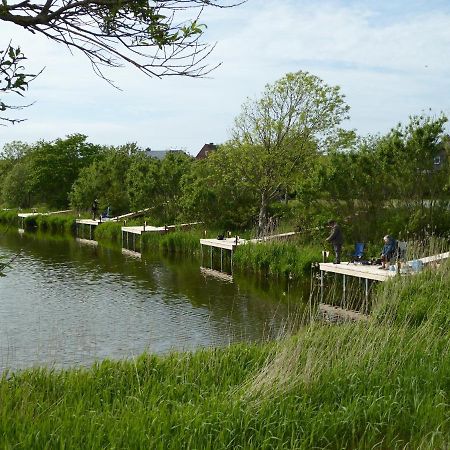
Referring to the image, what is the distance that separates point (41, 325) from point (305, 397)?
326 inches

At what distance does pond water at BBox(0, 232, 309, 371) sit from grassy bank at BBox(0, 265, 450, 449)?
965 millimetres

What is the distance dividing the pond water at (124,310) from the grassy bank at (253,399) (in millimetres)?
965

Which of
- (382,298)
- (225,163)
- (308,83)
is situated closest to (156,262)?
(225,163)

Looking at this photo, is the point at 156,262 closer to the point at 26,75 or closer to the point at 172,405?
the point at 172,405

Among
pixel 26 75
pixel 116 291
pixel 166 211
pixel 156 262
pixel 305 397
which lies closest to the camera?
pixel 26 75

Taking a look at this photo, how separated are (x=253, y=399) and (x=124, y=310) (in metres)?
9.10

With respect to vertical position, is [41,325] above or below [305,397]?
below

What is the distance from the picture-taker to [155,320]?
43.7ft

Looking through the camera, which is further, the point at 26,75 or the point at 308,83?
the point at 308,83

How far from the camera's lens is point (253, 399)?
5656 mm

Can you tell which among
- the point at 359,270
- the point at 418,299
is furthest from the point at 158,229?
the point at 418,299

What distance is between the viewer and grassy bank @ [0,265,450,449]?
486 centimetres

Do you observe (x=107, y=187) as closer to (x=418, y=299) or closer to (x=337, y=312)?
(x=337, y=312)

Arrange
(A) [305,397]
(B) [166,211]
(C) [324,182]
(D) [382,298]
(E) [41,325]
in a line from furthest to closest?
(B) [166,211]
(C) [324,182]
(E) [41,325]
(D) [382,298]
(A) [305,397]
